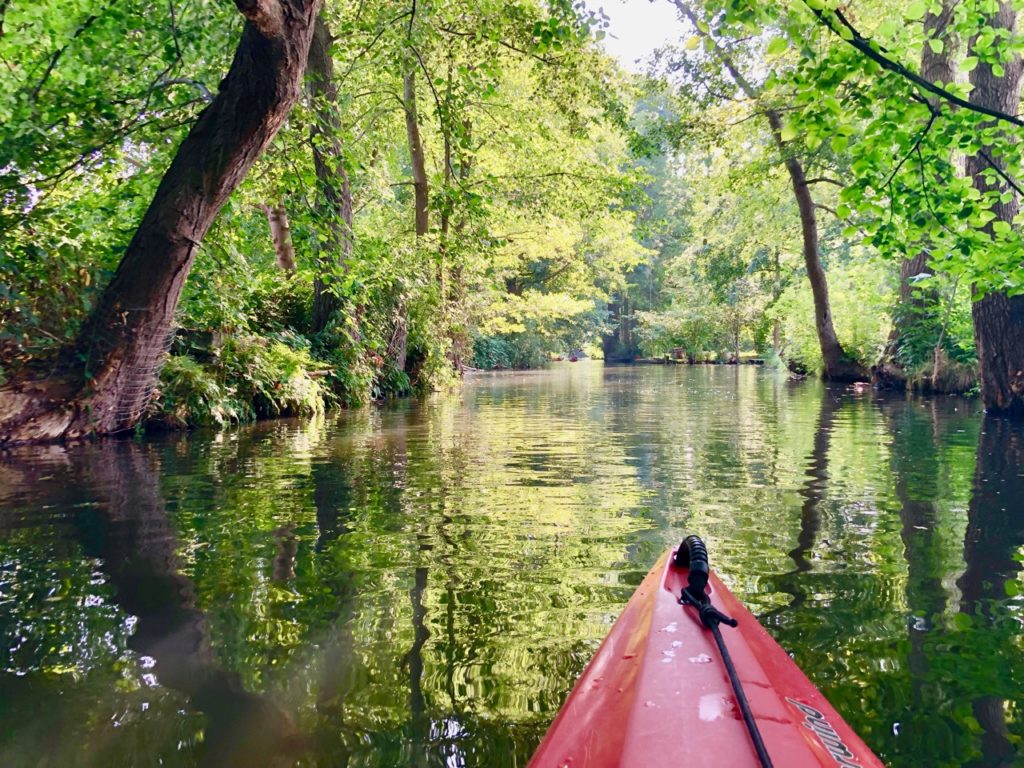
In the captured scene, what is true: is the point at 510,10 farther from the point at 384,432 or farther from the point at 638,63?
the point at 638,63

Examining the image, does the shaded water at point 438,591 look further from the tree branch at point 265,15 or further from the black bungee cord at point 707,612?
the tree branch at point 265,15

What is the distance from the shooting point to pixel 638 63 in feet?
50.0

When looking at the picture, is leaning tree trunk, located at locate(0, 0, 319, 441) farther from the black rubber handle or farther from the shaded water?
the black rubber handle

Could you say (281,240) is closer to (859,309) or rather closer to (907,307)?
(907,307)

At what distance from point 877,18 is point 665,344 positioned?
32764 mm

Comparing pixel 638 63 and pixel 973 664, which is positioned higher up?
pixel 638 63

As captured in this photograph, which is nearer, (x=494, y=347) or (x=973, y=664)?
(x=973, y=664)

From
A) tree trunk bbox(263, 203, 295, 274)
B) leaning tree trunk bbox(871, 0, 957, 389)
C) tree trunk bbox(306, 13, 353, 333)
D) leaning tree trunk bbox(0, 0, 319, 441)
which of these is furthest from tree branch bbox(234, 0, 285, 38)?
leaning tree trunk bbox(871, 0, 957, 389)

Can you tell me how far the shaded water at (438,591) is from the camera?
1.95 m

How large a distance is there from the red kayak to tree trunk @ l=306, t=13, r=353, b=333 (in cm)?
593

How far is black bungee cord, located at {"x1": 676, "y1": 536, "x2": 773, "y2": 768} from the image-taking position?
131 cm

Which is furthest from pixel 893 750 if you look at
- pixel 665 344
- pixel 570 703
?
pixel 665 344

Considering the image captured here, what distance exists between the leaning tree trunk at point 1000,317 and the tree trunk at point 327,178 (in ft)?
27.4

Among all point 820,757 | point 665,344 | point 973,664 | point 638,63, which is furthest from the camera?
point 665,344
